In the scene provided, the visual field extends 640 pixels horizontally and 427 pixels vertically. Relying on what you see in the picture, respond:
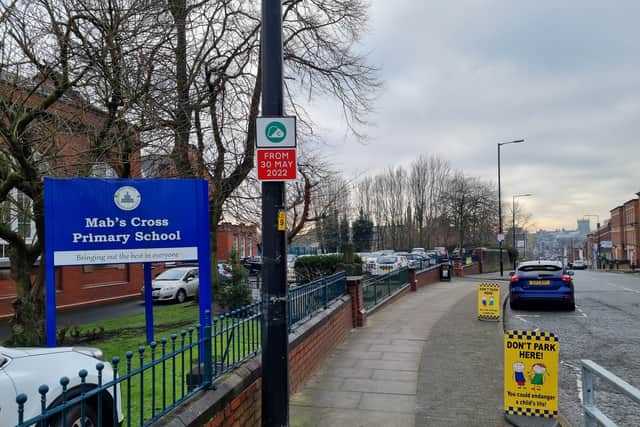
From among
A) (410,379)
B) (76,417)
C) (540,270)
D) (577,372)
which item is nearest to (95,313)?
(410,379)

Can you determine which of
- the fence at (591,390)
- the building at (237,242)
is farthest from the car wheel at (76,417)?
the building at (237,242)

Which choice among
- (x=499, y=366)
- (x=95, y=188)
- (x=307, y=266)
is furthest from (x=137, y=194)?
(x=307, y=266)

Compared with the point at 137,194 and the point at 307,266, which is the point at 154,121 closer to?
the point at 137,194

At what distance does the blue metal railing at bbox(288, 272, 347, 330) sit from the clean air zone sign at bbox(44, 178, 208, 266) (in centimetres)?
211

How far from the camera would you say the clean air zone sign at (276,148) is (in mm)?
4547

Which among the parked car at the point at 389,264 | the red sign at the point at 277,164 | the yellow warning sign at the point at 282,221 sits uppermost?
the red sign at the point at 277,164

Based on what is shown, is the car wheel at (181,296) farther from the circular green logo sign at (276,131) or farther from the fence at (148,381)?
the circular green logo sign at (276,131)

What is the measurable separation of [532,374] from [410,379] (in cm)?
215

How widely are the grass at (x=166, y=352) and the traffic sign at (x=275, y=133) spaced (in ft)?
5.71

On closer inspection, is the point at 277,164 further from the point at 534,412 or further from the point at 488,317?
the point at 488,317

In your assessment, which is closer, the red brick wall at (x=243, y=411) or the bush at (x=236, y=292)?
the red brick wall at (x=243, y=411)

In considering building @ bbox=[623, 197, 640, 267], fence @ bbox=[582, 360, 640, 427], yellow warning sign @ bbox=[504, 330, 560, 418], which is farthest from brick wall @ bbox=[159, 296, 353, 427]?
building @ bbox=[623, 197, 640, 267]

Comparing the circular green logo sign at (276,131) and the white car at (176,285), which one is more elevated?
the circular green logo sign at (276,131)

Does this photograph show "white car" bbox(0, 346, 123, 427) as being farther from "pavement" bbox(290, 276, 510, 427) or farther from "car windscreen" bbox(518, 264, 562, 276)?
"car windscreen" bbox(518, 264, 562, 276)
